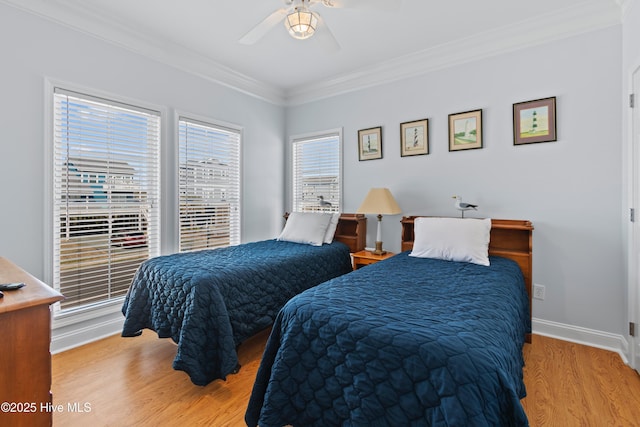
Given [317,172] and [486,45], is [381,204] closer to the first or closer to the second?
[317,172]

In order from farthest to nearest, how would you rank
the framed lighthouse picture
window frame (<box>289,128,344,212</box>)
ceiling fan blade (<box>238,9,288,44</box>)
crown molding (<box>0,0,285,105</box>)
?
window frame (<box>289,128,344,212</box>) → the framed lighthouse picture → crown molding (<box>0,0,285,105</box>) → ceiling fan blade (<box>238,9,288,44</box>)

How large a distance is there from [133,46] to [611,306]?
4486 mm

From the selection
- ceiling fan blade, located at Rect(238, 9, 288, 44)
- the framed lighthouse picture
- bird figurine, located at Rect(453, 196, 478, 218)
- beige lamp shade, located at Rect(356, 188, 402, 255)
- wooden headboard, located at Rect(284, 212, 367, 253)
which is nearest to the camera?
ceiling fan blade, located at Rect(238, 9, 288, 44)

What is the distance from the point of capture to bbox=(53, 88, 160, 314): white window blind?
2.47 m

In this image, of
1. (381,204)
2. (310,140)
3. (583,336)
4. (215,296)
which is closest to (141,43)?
(310,140)

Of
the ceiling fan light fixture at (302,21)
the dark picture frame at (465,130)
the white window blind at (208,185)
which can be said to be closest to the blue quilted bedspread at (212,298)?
the white window blind at (208,185)

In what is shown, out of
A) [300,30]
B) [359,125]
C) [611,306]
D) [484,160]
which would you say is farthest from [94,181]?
[611,306]

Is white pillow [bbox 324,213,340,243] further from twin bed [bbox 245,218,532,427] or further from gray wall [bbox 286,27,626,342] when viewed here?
twin bed [bbox 245,218,532,427]

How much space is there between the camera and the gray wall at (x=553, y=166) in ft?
7.97

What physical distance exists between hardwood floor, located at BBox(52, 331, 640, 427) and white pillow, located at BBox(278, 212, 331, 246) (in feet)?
4.11

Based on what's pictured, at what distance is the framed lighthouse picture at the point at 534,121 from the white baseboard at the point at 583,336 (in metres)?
1.55

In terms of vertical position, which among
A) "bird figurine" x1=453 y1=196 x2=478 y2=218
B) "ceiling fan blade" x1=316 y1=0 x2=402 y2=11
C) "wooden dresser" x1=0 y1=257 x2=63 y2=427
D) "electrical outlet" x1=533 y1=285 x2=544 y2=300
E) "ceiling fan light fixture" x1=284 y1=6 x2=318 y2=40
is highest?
"ceiling fan blade" x1=316 y1=0 x2=402 y2=11

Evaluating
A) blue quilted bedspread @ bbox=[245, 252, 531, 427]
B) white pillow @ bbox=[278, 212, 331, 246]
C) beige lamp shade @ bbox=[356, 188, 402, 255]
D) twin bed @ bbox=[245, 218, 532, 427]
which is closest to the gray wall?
beige lamp shade @ bbox=[356, 188, 402, 255]

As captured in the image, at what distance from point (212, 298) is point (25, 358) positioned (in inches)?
39.9
